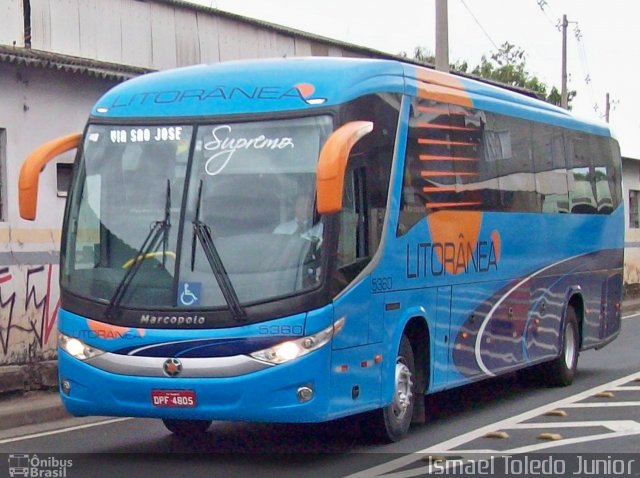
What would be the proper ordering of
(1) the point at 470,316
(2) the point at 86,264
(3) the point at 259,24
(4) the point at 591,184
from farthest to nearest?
(3) the point at 259,24
(4) the point at 591,184
(1) the point at 470,316
(2) the point at 86,264

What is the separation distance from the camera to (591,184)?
16.2m

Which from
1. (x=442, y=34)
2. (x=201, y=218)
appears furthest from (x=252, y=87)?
(x=442, y=34)

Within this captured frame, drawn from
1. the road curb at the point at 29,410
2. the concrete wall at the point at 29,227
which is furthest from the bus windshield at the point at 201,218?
the concrete wall at the point at 29,227

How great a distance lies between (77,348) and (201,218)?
1453mm

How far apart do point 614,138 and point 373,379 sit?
9159mm

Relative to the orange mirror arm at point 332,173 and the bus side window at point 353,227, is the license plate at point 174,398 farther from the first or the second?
the orange mirror arm at point 332,173

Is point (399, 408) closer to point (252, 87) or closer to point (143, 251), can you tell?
point (143, 251)

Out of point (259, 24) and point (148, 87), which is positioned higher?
point (259, 24)

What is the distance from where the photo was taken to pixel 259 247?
9.07 metres

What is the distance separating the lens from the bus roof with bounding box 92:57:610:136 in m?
9.52

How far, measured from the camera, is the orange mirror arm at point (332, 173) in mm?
8523

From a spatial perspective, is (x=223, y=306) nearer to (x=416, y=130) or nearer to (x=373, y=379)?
(x=373, y=379)

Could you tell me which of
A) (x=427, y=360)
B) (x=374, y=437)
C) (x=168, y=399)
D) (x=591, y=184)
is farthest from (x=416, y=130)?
(x=591, y=184)

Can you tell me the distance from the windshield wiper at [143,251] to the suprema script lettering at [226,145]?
469 millimetres
